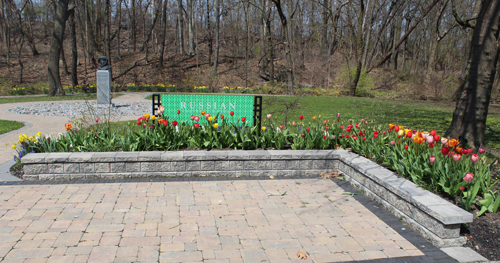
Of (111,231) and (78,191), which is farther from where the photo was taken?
(78,191)

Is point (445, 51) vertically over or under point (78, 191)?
over

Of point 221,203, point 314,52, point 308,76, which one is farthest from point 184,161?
point 314,52

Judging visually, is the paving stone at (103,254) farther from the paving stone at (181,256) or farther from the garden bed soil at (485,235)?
the garden bed soil at (485,235)

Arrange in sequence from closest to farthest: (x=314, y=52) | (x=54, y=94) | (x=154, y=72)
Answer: (x=54, y=94) → (x=154, y=72) → (x=314, y=52)

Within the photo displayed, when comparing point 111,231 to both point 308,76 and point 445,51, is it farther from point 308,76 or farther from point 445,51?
point 445,51

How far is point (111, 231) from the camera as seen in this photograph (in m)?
3.55

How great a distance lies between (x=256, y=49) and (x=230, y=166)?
30.5 m

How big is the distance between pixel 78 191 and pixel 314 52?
36.7 metres

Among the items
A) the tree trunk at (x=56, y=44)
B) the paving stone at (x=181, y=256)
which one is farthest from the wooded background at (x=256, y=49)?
the paving stone at (x=181, y=256)

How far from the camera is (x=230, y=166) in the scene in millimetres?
5492

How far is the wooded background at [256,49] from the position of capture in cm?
2414

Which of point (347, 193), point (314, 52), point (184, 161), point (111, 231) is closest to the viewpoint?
point (111, 231)

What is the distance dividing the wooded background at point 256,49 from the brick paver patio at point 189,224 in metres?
17.1

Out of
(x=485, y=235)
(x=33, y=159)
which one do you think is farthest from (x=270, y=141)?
(x=33, y=159)
